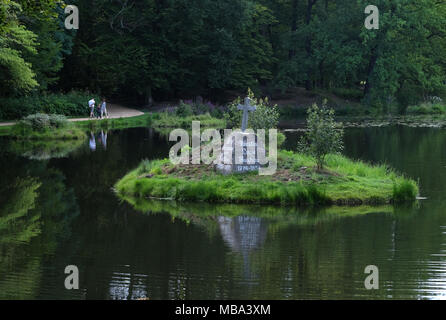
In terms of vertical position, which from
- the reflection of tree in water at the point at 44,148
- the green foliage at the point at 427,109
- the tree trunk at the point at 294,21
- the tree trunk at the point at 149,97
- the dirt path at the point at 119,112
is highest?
the tree trunk at the point at 294,21

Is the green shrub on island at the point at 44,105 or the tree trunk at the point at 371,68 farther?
the tree trunk at the point at 371,68

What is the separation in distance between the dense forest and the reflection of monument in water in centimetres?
3685

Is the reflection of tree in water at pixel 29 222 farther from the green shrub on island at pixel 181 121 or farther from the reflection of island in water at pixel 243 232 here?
the green shrub on island at pixel 181 121

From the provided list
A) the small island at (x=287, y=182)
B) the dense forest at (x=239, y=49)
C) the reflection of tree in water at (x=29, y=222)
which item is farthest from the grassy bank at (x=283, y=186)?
the dense forest at (x=239, y=49)

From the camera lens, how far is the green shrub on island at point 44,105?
41.4m

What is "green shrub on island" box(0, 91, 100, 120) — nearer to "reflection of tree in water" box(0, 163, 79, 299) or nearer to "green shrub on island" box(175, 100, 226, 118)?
"green shrub on island" box(175, 100, 226, 118)

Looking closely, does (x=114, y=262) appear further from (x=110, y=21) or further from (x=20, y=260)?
(x=110, y=21)

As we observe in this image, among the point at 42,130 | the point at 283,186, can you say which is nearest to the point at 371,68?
the point at 42,130

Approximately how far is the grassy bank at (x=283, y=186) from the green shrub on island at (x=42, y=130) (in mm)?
16983

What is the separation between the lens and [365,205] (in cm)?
1736

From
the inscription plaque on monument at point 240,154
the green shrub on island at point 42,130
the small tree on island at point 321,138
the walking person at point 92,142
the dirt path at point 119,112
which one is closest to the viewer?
the small tree on island at point 321,138
